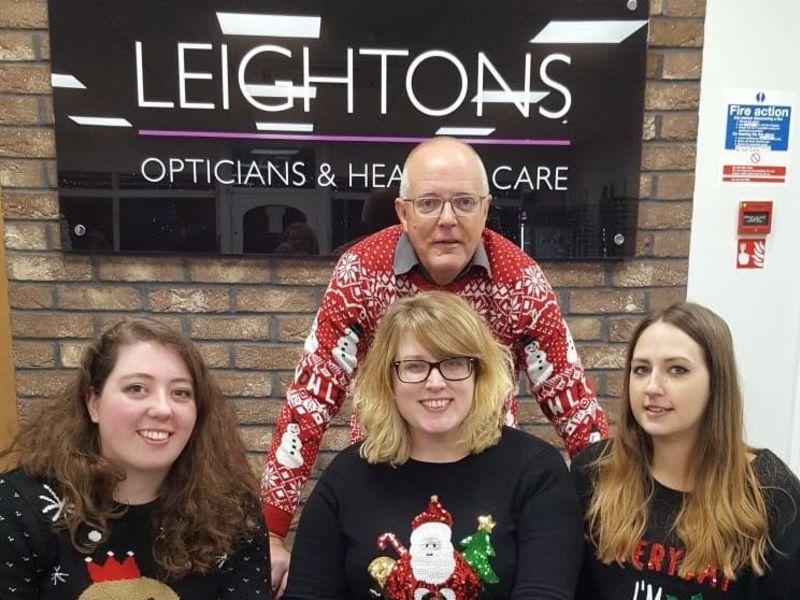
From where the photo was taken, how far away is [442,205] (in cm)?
142

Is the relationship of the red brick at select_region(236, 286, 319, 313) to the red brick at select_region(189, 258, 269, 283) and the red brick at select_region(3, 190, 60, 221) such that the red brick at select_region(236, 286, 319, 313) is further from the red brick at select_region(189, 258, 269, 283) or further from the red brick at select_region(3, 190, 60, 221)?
the red brick at select_region(3, 190, 60, 221)

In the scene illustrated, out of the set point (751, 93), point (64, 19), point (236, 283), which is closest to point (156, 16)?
point (64, 19)

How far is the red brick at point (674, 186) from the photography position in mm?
2082

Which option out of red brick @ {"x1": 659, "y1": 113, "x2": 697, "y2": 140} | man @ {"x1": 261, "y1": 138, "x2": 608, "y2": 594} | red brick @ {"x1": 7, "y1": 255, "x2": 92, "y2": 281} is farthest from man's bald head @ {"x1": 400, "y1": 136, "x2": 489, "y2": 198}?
red brick @ {"x1": 7, "y1": 255, "x2": 92, "y2": 281}

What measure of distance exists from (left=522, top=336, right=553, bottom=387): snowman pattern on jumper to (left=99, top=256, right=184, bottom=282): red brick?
3.71ft

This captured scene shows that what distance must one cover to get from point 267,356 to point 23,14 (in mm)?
1241

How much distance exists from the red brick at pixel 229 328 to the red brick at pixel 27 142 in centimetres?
67

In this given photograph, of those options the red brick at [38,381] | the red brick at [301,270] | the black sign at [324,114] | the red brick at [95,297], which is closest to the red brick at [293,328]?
the red brick at [301,270]

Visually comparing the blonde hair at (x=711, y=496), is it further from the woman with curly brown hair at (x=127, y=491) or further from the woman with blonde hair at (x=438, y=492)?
the woman with curly brown hair at (x=127, y=491)

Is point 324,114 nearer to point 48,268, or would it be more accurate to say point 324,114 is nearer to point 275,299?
point 275,299

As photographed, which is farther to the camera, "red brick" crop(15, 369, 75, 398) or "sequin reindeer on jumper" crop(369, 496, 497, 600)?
"red brick" crop(15, 369, 75, 398)

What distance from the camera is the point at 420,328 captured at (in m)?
1.26

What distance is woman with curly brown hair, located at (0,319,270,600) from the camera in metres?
1.14

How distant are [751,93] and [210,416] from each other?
6.22 feet
